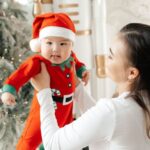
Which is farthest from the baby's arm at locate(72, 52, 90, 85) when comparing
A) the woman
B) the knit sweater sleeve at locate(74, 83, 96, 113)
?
the woman

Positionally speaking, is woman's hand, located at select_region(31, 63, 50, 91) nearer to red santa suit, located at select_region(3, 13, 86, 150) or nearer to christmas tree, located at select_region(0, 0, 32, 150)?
red santa suit, located at select_region(3, 13, 86, 150)

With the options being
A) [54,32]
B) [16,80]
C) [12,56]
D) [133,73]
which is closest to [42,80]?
[16,80]

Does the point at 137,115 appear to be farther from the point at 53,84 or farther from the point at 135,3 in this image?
the point at 135,3

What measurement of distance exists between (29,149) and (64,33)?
1.57 feet

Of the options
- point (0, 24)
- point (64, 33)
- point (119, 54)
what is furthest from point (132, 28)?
point (0, 24)

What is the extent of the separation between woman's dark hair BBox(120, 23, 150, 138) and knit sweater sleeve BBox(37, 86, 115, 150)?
111 mm

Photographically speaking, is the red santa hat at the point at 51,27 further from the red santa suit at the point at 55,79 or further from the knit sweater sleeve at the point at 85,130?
the knit sweater sleeve at the point at 85,130

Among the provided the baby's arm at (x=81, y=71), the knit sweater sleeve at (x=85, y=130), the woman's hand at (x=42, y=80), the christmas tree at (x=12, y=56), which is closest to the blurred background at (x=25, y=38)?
the christmas tree at (x=12, y=56)

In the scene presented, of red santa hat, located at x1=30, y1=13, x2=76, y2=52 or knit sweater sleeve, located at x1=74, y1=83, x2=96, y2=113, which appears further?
knit sweater sleeve, located at x1=74, y1=83, x2=96, y2=113

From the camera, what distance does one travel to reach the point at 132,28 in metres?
0.98

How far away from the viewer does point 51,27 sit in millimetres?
1250

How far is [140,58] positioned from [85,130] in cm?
27

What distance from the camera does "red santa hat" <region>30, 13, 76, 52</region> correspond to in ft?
4.12

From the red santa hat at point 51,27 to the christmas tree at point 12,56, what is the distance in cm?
59
